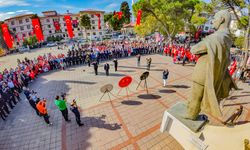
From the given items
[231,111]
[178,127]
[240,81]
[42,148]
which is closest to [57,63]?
[42,148]

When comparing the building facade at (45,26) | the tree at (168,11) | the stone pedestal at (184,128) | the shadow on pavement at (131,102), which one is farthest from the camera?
the building facade at (45,26)

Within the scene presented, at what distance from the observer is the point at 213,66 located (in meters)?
3.96

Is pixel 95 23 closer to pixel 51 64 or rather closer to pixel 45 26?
pixel 45 26

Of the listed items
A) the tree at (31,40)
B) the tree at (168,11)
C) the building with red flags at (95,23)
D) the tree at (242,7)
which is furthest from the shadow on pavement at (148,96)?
the building with red flags at (95,23)

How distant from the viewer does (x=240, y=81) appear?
1324 cm

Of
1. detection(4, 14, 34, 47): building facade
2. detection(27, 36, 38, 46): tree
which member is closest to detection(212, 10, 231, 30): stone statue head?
detection(27, 36, 38, 46): tree

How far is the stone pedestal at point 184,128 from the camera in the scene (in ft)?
16.6

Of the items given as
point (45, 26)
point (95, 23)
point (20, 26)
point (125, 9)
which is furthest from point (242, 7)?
point (20, 26)

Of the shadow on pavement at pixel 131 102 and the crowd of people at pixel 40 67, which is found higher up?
the crowd of people at pixel 40 67

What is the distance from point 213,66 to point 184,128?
9.06 feet

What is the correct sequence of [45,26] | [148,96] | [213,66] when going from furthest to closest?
[45,26], [148,96], [213,66]

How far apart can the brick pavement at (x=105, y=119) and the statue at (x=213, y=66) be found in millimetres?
3130

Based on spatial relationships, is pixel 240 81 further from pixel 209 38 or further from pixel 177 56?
pixel 209 38

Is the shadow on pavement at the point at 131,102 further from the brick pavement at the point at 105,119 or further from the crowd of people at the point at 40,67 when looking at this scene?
the crowd of people at the point at 40,67
